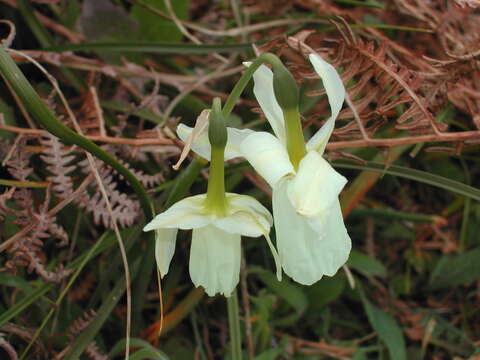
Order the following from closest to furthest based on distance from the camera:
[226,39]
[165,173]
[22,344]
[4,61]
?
[4,61] → [22,344] → [165,173] → [226,39]

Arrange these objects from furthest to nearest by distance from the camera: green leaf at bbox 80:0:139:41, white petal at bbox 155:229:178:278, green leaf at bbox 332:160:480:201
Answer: green leaf at bbox 80:0:139:41
green leaf at bbox 332:160:480:201
white petal at bbox 155:229:178:278

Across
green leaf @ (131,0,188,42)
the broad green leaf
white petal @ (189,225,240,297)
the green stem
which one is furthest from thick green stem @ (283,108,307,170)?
green leaf @ (131,0,188,42)

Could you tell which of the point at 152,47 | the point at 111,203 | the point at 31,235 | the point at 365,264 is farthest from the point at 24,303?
the point at 365,264

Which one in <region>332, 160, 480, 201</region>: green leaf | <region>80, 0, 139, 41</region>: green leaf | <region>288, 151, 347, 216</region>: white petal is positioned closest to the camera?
<region>288, 151, 347, 216</region>: white petal

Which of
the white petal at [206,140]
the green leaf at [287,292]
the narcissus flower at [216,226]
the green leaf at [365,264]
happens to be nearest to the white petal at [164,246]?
the narcissus flower at [216,226]

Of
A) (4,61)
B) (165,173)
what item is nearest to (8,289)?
(165,173)

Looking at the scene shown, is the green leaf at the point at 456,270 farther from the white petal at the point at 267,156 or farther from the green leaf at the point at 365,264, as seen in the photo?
the white petal at the point at 267,156

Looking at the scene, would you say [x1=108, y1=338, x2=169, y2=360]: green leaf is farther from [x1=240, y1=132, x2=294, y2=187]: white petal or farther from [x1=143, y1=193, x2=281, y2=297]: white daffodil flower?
A: [x1=240, y1=132, x2=294, y2=187]: white petal

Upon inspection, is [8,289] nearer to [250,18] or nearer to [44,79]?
[44,79]
